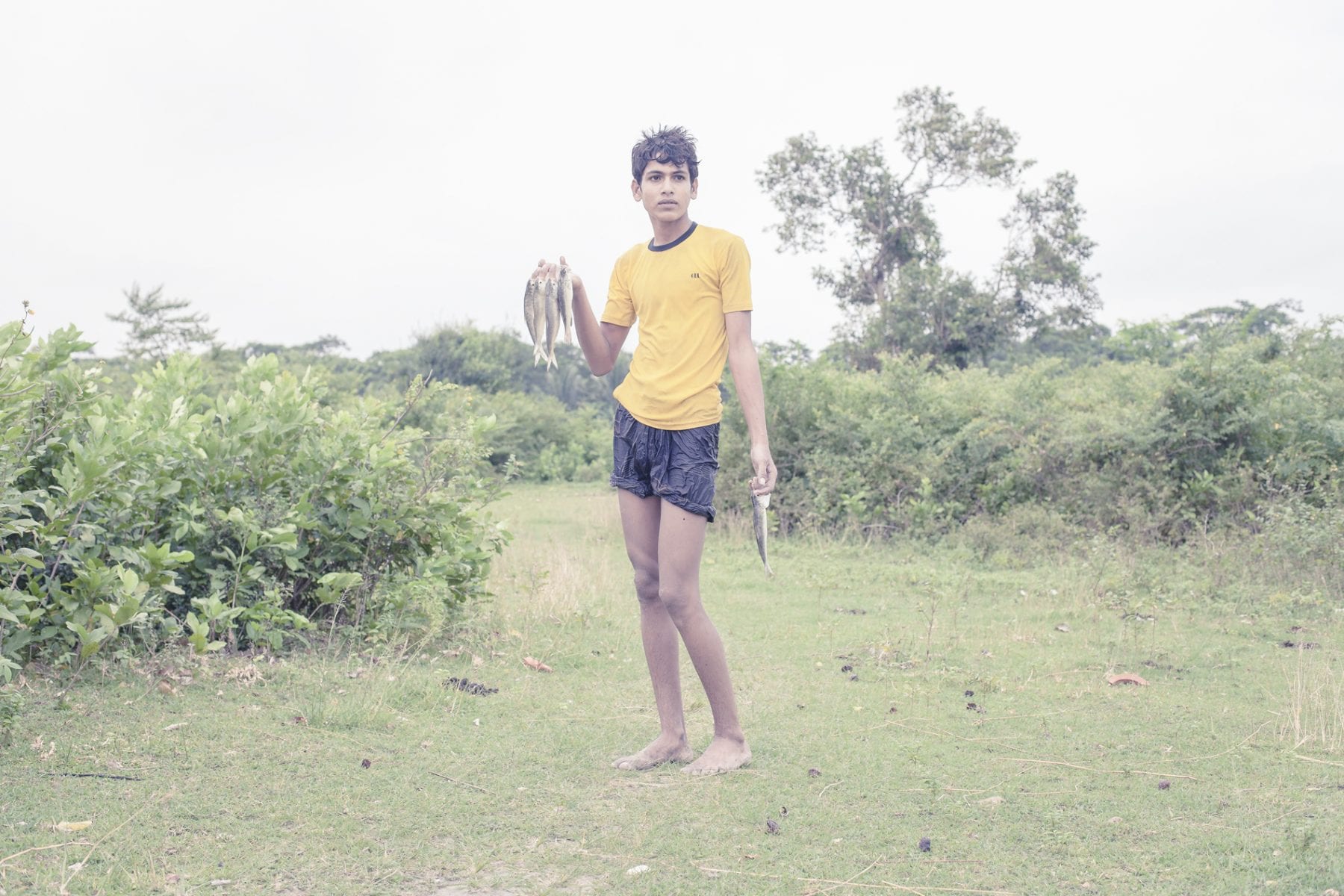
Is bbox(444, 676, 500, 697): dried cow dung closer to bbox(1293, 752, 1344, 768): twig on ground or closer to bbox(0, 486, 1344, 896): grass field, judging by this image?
bbox(0, 486, 1344, 896): grass field

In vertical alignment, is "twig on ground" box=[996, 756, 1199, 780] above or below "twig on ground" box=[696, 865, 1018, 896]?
above

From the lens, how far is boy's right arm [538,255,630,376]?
4.45 m

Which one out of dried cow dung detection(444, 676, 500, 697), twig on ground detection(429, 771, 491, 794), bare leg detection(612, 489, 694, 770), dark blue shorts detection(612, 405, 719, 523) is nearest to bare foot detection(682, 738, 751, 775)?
bare leg detection(612, 489, 694, 770)

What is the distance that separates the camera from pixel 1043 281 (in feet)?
86.0

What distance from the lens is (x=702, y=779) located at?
4461mm

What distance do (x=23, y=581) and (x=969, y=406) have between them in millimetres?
10226

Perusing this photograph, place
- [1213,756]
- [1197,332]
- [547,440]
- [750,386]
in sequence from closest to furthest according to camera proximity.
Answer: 1. [750,386]
2. [1213,756]
3. [1197,332]
4. [547,440]

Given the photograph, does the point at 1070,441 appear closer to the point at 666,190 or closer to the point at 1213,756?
the point at 1213,756

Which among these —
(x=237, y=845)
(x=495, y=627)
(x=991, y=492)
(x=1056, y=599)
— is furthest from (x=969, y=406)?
(x=237, y=845)

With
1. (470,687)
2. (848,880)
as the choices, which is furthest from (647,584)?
(470,687)

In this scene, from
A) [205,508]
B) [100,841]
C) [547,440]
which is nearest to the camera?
[100,841]

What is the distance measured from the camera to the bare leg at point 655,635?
4.55 metres

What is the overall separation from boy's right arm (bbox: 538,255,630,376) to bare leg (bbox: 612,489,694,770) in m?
0.54

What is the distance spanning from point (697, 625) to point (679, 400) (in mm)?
845
